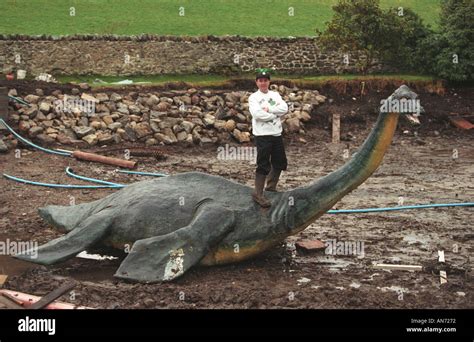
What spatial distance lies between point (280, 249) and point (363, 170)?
195 cm

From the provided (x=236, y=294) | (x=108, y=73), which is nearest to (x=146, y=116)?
(x=108, y=73)

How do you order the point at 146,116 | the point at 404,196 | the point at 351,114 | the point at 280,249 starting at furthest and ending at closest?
the point at 351,114
the point at 146,116
the point at 404,196
the point at 280,249

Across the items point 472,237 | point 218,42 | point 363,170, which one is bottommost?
point 472,237

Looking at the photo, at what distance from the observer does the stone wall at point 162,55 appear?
2927 centimetres

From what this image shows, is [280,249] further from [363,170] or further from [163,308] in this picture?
[163,308]

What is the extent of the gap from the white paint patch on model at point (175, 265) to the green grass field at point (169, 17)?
2233 centimetres

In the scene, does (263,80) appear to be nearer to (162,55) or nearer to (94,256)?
(94,256)

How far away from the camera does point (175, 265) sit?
10438mm

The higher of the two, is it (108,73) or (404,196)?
(108,73)

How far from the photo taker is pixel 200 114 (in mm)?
24531

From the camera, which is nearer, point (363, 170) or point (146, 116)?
point (363, 170)

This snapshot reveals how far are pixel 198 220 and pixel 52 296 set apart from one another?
2328 mm

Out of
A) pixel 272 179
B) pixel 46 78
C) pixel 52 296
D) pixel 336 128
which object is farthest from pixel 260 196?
pixel 46 78

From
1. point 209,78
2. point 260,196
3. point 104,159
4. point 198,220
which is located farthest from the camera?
point 209,78
